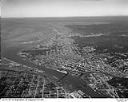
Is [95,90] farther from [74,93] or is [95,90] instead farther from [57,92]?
[57,92]

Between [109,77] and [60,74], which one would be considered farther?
[60,74]

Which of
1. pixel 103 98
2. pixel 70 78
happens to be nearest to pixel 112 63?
pixel 70 78

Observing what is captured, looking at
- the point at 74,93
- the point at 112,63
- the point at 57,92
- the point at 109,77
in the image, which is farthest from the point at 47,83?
the point at 112,63

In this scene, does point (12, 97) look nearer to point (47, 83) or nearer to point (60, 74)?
point (47, 83)

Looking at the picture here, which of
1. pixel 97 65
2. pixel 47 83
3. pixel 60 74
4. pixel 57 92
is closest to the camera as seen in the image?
pixel 57 92

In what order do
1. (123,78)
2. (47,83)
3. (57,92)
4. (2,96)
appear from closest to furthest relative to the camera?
(2,96), (57,92), (47,83), (123,78)

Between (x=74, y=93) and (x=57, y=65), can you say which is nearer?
(x=74, y=93)

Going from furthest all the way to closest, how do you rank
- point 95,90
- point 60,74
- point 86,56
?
point 86,56, point 60,74, point 95,90

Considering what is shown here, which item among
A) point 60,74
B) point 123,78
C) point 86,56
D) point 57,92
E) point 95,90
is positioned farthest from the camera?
point 86,56
